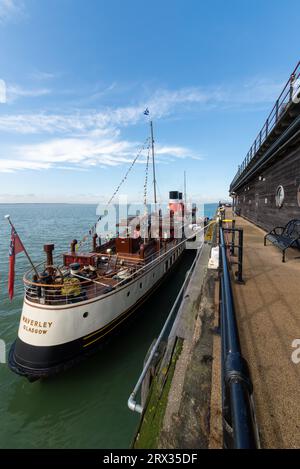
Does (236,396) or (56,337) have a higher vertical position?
(236,396)

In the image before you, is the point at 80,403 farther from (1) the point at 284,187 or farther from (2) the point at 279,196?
(2) the point at 279,196

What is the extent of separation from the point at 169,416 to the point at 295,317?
2.97m

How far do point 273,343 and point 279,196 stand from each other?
9963mm

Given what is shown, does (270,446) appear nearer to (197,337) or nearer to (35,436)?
(197,337)

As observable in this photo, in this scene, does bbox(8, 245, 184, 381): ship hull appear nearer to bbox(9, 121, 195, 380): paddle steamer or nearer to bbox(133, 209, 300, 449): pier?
bbox(9, 121, 195, 380): paddle steamer

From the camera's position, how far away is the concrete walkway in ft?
7.50

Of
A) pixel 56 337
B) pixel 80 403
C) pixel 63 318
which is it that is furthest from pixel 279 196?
pixel 80 403

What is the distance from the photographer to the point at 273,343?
11.2 feet

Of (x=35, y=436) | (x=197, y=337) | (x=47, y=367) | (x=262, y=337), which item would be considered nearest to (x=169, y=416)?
(x=197, y=337)

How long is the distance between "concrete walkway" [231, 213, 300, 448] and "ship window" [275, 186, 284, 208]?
5.06 metres

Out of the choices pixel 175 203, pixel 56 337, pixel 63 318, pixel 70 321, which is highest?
pixel 175 203

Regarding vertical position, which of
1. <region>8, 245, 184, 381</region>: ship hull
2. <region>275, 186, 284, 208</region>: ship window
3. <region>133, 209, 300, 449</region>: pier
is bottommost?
<region>8, 245, 184, 381</region>: ship hull

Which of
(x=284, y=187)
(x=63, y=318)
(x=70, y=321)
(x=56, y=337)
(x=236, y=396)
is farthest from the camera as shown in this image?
(x=284, y=187)

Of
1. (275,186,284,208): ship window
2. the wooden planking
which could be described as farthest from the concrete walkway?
(275,186,284,208): ship window
